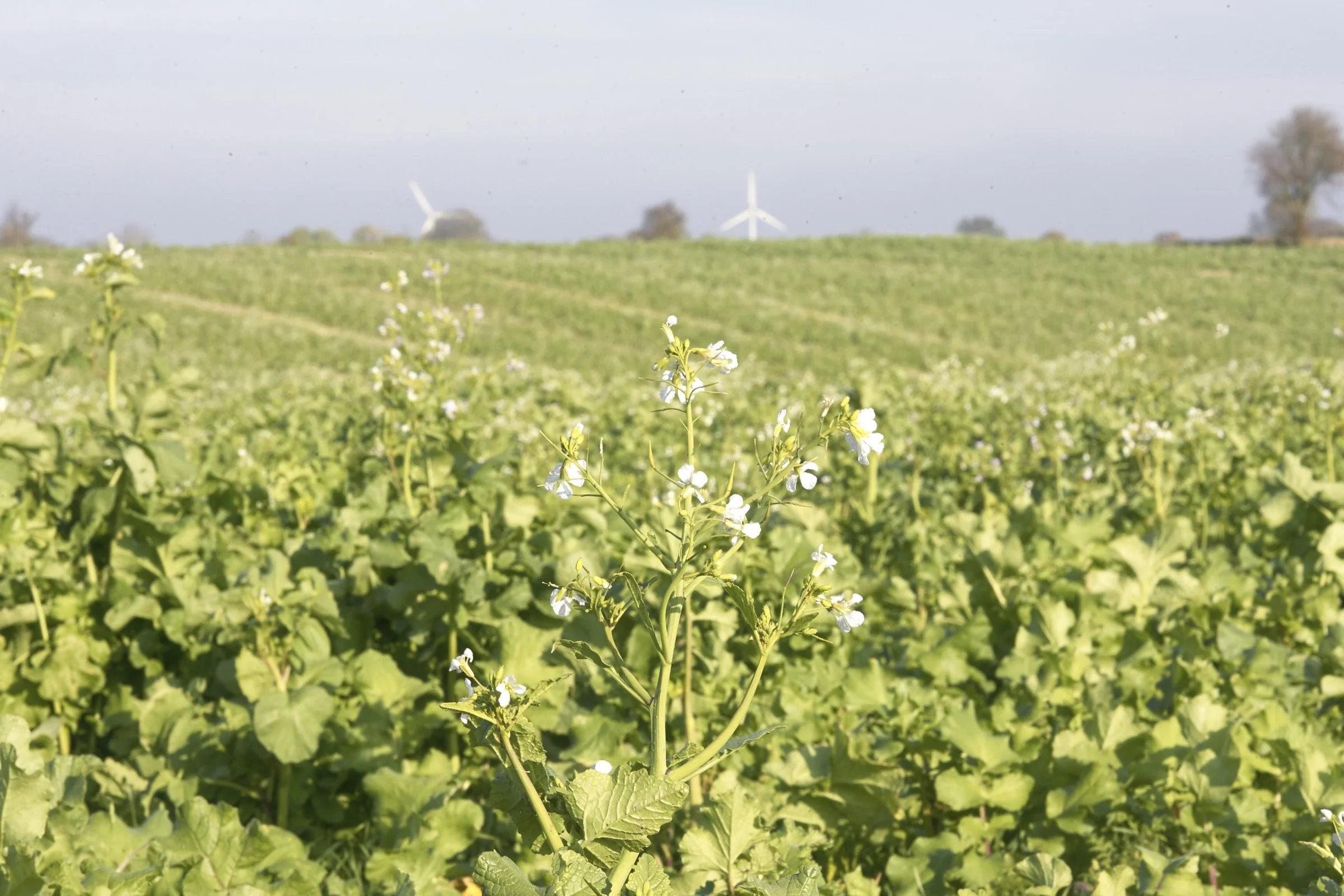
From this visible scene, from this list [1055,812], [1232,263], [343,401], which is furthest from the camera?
[1232,263]

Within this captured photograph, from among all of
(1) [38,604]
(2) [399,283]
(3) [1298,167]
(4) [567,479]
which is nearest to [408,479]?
(2) [399,283]

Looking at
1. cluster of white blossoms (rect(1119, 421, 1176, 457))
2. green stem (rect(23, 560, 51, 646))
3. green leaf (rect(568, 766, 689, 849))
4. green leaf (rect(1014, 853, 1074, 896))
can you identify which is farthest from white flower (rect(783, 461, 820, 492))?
cluster of white blossoms (rect(1119, 421, 1176, 457))

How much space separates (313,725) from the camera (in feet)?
9.41

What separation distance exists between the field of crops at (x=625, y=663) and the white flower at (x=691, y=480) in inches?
0.5

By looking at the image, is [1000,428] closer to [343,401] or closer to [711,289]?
[343,401]

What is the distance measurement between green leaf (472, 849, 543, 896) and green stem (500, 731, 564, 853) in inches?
2.4

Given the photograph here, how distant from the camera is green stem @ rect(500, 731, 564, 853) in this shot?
147 centimetres

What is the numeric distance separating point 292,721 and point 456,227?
65.3m

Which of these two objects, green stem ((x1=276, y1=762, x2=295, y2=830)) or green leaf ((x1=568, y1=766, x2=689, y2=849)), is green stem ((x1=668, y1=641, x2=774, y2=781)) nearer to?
green leaf ((x1=568, y1=766, x2=689, y2=849))

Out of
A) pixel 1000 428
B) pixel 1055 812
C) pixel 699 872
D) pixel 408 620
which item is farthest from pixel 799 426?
pixel 1000 428

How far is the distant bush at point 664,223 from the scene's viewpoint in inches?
3189

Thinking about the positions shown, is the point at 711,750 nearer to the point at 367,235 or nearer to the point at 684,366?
the point at 684,366

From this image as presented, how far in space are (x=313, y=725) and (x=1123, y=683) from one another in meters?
2.26

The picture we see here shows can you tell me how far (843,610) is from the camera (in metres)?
1.47
